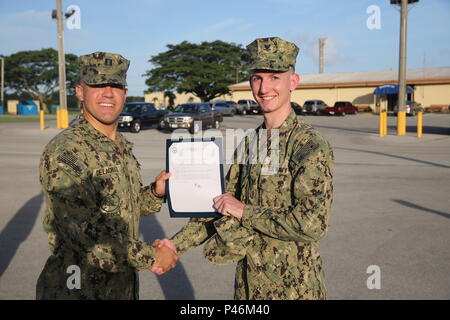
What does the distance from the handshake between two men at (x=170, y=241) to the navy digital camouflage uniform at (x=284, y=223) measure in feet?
0.15

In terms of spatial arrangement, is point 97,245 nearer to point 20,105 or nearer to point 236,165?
point 236,165

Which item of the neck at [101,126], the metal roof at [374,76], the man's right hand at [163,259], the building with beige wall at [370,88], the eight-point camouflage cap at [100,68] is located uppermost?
the metal roof at [374,76]

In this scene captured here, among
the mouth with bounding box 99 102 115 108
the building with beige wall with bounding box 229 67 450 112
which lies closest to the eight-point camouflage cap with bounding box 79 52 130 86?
the mouth with bounding box 99 102 115 108

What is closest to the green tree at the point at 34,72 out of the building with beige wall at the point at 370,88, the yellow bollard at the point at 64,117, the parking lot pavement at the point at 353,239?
the building with beige wall at the point at 370,88

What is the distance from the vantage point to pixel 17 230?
6.33 metres

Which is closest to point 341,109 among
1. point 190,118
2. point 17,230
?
point 190,118

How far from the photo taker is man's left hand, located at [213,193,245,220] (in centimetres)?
229

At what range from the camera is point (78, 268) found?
2436 mm

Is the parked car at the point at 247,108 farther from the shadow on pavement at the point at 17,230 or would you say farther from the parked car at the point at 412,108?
the shadow on pavement at the point at 17,230

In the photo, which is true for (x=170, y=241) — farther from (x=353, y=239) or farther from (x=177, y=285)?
(x=353, y=239)

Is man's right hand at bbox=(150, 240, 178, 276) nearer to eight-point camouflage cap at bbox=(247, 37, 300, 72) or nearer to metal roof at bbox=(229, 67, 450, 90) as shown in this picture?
eight-point camouflage cap at bbox=(247, 37, 300, 72)

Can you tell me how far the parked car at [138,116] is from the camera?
949 inches

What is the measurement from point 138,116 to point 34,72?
5664 centimetres

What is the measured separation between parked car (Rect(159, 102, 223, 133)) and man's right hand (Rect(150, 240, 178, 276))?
21986 mm
